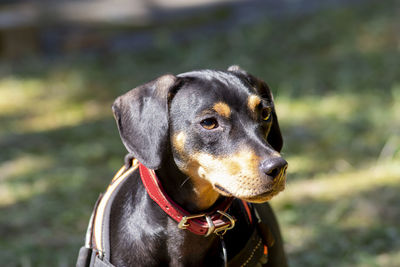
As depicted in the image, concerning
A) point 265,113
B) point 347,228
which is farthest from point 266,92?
point 347,228

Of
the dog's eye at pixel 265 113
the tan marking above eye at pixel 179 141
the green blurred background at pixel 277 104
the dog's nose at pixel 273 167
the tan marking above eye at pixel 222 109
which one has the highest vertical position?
the tan marking above eye at pixel 222 109

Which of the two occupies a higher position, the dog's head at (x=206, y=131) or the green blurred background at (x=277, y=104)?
the dog's head at (x=206, y=131)

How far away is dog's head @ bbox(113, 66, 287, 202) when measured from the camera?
2488 millimetres

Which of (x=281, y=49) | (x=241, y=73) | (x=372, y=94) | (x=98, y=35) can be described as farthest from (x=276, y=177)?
(x=98, y=35)

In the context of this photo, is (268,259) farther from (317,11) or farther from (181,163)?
(317,11)

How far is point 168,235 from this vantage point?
8.70 feet

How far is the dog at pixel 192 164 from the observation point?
251cm

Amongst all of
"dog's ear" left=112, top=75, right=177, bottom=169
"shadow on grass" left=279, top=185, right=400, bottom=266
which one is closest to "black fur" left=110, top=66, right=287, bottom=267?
"dog's ear" left=112, top=75, right=177, bottom=169

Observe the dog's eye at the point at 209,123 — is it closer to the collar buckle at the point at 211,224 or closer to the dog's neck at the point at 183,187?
the dog's neck at the point at 183,187

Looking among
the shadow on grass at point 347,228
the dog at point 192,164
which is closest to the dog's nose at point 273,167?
the dog at point 192,164

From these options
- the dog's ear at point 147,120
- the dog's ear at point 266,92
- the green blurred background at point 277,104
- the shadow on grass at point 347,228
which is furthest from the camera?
the green blurred background at point 277,104

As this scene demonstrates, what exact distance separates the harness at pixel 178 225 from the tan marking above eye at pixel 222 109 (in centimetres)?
38

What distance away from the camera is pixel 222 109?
2570 millimetres

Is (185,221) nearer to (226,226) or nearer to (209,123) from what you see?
(226,226)
